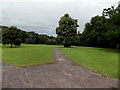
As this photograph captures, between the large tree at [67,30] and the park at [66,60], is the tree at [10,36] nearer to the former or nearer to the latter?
the park at [66,60]

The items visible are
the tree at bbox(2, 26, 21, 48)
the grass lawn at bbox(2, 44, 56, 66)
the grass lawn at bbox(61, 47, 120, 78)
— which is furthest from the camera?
the tree at bbox(2, 26, 21, 48)

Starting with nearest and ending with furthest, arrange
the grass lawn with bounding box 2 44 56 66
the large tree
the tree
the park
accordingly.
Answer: the park
the grass lawn with bounding box 2 44 56 66
the tree
the large tree

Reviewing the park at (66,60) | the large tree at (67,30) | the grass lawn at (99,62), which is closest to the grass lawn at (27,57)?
the park at (66,60)

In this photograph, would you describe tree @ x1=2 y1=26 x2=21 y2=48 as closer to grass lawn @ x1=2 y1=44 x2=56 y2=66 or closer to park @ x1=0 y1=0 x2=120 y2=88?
park @ x1=0 y1=0 x2=120 y2=88

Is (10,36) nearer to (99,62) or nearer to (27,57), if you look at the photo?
(27,57)

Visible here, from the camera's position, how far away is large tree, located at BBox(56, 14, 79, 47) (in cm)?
2881

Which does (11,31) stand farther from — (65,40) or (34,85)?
(34,85)

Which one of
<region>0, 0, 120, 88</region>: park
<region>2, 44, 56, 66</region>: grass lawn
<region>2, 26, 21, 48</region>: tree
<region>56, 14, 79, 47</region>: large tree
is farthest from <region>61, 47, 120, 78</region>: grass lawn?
<region>2, 26, 21, 48</region>: tree

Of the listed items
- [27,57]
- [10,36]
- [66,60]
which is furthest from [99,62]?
[10,36]

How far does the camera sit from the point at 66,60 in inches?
422

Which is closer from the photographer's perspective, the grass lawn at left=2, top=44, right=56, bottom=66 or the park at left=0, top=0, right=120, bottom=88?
the park at left=0, top=0, right=120, bottom=88

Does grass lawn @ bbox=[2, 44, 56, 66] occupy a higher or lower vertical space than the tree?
lower

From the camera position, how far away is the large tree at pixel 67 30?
28.8 metres

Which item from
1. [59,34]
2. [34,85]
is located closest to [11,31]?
[59,34]
